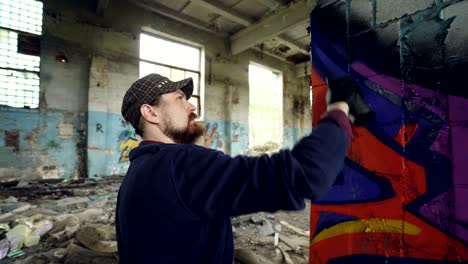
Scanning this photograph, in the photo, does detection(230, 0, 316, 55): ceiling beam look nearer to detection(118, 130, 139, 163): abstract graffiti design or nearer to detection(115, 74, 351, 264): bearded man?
detection(118, 130, 139, 163): abstract graffiti design

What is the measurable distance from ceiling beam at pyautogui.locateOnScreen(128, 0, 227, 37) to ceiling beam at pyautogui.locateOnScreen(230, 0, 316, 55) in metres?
0.88

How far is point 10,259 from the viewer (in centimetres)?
246

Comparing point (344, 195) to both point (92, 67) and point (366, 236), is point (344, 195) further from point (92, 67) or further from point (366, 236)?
point (92, 67)

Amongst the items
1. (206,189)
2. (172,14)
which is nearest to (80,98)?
(172,14)

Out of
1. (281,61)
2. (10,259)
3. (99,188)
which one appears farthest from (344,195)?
(281,61)

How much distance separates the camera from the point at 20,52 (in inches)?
216

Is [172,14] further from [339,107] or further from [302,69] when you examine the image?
[339,107]

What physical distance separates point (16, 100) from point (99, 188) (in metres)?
2.71

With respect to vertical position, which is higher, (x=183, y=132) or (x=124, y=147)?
(x=183, y=132)

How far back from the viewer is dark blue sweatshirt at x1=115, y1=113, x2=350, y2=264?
28.9 inches

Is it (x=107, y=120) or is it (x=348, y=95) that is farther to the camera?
(x=107, y=120)

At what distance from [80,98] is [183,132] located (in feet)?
20.3

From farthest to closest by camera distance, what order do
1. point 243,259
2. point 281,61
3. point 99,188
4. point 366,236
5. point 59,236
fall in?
1. point 281,61
2. point 99,188
3. point 59,236
4. point 243,259
5. point 366,236

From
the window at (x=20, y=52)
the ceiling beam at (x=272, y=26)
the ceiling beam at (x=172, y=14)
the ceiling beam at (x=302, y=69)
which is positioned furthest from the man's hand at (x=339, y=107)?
the ceiling beam at (x=302, y=69)
